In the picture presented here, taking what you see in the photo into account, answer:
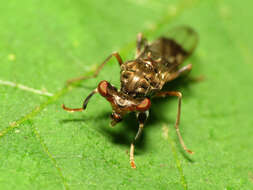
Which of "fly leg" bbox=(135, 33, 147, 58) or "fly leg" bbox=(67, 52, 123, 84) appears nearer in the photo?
"fly leg" bbox=(67, 52, 123, 84)

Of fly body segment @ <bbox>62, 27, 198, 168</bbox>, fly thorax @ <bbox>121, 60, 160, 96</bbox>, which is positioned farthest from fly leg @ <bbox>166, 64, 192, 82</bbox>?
fly thorax @ <bbox>121, 60, 160, 96</bbox>

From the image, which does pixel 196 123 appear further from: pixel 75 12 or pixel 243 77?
pixel 75 12

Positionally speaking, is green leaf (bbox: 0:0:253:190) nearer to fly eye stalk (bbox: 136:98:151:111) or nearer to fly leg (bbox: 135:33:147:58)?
fly leg (bbox: 135:33:147:58)

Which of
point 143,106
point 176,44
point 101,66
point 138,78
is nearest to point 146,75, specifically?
point 138,78

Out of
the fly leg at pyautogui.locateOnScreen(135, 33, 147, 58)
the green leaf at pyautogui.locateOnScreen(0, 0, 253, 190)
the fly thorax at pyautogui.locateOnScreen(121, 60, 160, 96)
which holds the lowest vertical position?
the green leaf at pyautogui.locateOnScreen(0, 0, 253, 190)

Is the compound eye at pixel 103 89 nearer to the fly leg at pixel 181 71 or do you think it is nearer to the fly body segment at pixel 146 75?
the fly body segment at pixel 146 75

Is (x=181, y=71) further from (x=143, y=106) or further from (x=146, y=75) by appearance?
(x=143, y=106)

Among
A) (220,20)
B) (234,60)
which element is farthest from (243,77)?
(220,20)
